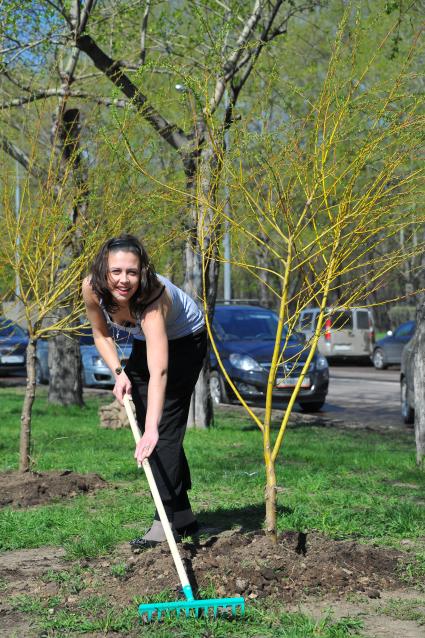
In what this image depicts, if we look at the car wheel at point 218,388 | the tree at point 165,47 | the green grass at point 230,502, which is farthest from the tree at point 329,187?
the car wheel at point 218,388

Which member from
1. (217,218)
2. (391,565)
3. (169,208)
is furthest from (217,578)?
(169,208)

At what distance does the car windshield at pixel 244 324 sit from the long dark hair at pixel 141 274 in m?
11.1

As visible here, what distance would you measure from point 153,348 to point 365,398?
1423cm

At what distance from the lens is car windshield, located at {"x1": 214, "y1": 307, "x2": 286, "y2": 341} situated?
16047 mm

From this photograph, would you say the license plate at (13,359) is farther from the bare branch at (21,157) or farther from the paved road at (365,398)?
the bare branch at (21,157)

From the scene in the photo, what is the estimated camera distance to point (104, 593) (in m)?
4.50

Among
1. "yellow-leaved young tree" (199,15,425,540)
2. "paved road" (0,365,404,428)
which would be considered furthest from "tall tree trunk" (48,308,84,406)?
"yellow-leaved young tree" (199,15,425,540)

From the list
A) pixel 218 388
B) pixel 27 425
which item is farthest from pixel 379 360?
pixel 27 425

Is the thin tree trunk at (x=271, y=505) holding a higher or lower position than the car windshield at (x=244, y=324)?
lower

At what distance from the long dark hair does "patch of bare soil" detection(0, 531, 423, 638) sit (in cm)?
120

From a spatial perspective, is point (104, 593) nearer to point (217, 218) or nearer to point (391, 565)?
point (391, 565)

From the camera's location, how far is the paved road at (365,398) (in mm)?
14920

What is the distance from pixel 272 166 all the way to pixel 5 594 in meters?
2.42

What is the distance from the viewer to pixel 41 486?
7070 mm
